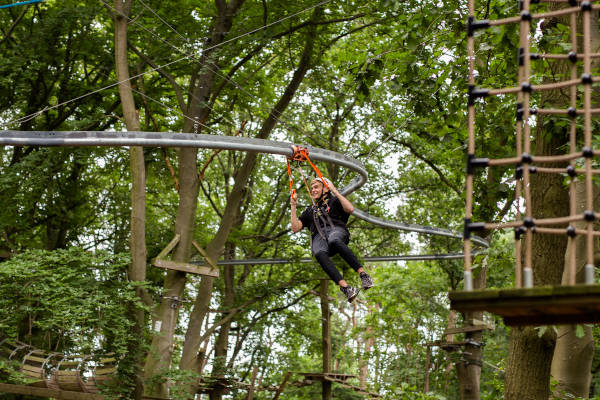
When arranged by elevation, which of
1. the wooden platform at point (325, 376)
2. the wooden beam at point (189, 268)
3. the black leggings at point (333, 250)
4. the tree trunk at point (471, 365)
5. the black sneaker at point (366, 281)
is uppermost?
the wooden beam at point (189, 268)

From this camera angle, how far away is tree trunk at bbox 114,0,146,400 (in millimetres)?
10773

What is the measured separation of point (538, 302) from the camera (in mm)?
3217

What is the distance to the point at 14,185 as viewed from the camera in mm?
13766

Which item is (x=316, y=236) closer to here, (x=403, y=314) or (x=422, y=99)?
(x=422, y=99)

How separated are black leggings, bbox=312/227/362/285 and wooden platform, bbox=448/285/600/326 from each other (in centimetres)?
303

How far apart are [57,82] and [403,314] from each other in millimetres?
11699

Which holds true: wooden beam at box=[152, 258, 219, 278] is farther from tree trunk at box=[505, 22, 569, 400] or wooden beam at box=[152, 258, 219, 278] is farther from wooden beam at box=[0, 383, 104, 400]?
tree trunk at box=[505, 22, 569, 400]

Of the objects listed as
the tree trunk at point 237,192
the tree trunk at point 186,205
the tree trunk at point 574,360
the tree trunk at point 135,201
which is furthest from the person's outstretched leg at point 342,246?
the tree trunk at point 237,192

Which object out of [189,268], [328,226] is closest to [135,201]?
[189,268]

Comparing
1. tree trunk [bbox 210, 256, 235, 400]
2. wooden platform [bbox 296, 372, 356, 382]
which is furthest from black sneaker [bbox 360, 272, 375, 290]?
wooden platform [bbox 296, 372, 356, 382]

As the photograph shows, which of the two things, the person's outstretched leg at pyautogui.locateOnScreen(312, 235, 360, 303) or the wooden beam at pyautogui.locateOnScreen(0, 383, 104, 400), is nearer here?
the person's outstretched leg at pyautogui.locateOnScreen(312, 235, 360, 303)

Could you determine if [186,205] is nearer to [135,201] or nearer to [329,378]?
[135,201]

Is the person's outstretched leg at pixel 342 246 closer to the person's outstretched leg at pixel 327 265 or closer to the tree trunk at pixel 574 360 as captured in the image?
the person's outstretched leg at pixel 327 265

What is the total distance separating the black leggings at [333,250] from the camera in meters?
6.70
